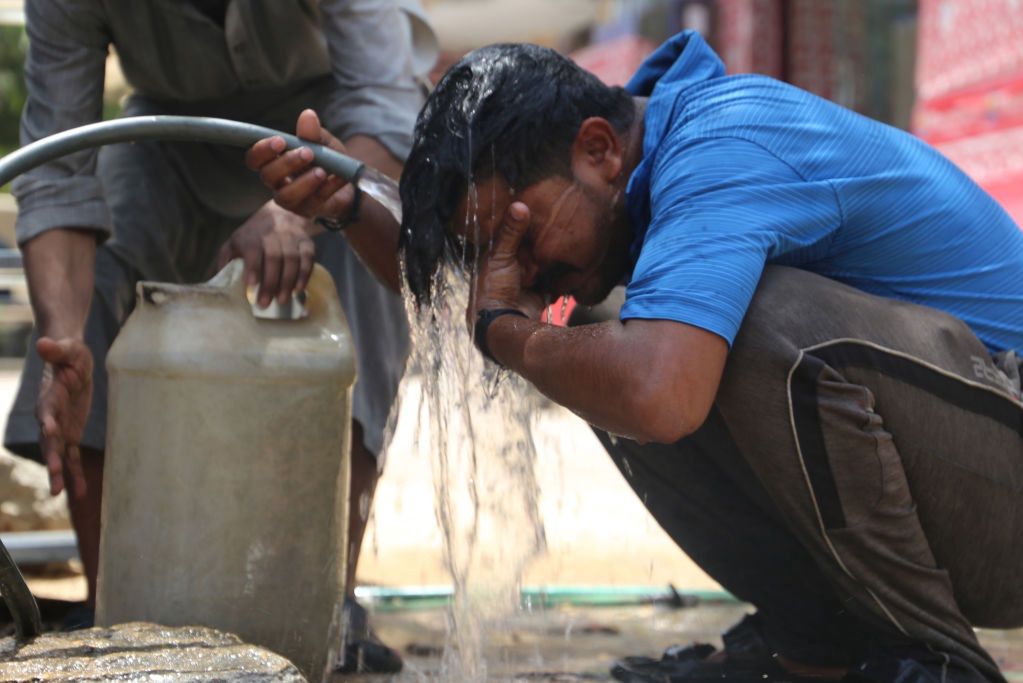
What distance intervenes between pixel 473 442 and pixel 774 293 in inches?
Result: 26.5

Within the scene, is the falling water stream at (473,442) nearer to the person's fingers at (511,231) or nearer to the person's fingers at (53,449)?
the person's fingers at (511,231)

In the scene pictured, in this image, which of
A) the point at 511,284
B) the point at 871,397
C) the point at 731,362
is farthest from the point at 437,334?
the point at 871,397

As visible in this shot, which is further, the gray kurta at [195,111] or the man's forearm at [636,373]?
the gray kurta at [195,111]

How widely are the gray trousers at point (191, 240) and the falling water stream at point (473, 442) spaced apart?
0.42 ft

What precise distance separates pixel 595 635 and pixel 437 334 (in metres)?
0.96

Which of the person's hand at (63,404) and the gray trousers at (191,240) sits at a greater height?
the gray trousers at (191,240)

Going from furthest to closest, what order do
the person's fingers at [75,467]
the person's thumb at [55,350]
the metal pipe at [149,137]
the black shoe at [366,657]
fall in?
the black shoe at [366,657]
the person's fingers at [75,467]
the person's thumb at [55,350]
the metal pipe at [149,137]

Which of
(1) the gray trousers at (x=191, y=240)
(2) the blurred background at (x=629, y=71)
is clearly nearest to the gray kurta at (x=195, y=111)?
(1) the gray trousers at (x=191, y=240)

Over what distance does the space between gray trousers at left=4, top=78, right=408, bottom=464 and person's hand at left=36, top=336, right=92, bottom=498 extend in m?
0.41

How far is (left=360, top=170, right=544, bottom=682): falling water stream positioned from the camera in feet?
7.41

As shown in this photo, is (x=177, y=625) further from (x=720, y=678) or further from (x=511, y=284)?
(x=720, y=678)

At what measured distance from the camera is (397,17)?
9.19 feet

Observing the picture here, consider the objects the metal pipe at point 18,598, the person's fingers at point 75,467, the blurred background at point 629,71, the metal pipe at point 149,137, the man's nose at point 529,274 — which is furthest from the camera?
the blurred background at point 629,71

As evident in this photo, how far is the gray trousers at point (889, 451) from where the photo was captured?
6.30 ft
